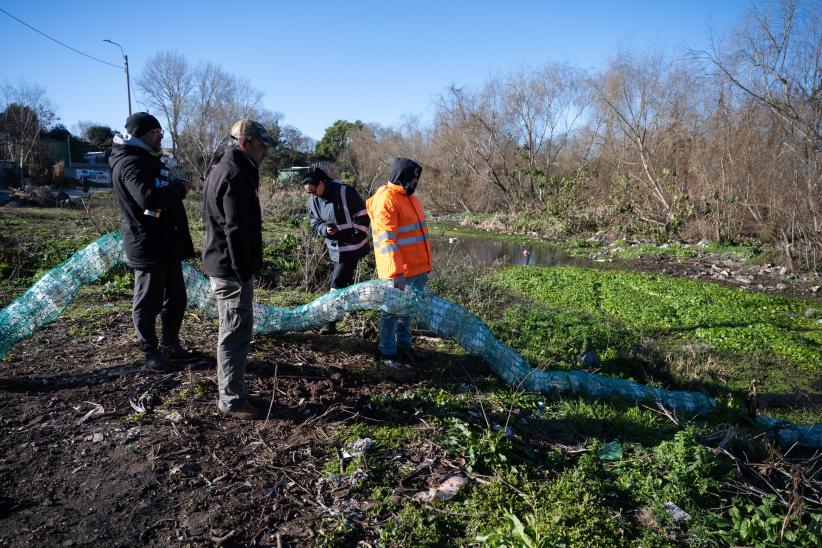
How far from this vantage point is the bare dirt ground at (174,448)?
270 cm

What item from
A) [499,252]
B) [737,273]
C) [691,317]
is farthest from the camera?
[499,252]

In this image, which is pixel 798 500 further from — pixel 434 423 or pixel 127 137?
pixel 127 137

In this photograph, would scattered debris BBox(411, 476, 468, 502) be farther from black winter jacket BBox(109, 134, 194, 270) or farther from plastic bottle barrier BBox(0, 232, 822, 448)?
black winter jacket BBox(109, 134, 194, 270)

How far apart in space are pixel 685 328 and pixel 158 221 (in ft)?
23.9

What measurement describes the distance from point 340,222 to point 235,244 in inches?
84.4

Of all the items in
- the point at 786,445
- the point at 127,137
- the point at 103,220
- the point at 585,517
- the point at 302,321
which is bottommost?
the point at 786,445

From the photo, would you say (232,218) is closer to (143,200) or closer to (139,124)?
(143,200)

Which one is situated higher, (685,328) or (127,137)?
(127,137)

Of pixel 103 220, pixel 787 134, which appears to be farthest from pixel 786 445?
pixel 787 134

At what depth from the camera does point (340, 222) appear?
5.46m

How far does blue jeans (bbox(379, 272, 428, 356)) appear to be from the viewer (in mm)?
4828

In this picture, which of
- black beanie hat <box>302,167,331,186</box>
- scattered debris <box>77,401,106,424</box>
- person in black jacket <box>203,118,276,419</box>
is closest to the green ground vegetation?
scattered debris <box>77,401,106,424</box>

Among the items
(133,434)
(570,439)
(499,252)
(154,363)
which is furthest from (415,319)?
(499,252)

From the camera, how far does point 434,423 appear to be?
3.79 m
